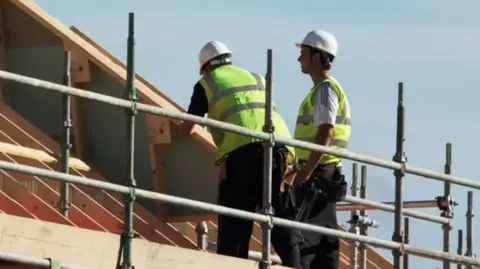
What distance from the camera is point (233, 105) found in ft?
46.7

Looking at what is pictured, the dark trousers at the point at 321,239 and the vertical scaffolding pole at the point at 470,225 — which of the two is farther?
the vertical scaffolding pole at the point at 470,225

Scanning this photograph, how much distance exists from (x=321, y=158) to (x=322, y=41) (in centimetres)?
93

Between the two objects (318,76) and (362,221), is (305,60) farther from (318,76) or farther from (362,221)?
(362,221)

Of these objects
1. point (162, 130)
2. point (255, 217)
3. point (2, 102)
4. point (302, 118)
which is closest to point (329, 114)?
point (302, 118)

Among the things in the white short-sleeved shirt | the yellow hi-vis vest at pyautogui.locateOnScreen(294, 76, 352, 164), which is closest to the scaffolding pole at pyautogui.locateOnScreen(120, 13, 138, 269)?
the white short-sleeved shirt

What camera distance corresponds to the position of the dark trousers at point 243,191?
45.8 feet

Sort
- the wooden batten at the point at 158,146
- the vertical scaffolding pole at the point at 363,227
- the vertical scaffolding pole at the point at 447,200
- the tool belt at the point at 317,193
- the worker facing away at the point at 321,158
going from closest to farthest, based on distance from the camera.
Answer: the worker facing away at the point at 321,158
the tool belt at the point at 317,193
the vertical scaffolding pole at the point at 447,200
the wooden batten at the point at 158,146
the vertical scaffolding pole at the point at 363,227

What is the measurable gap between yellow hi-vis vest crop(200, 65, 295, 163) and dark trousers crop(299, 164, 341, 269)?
32 centimetres

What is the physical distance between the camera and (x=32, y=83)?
37.2ft

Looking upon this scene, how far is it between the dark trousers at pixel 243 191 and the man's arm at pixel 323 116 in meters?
0.28

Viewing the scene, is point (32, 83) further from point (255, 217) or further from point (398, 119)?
point (398, 119)

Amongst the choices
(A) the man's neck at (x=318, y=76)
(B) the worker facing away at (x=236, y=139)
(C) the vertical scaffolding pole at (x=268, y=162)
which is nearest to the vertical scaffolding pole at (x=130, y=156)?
(C) the vertical scaffolding pole at (x=268, y=162)

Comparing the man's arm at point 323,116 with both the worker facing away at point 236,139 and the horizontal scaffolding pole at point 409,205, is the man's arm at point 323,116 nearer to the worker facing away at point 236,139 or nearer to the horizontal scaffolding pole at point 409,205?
the worker facing away at point 236,139

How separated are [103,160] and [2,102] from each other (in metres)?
1.05
